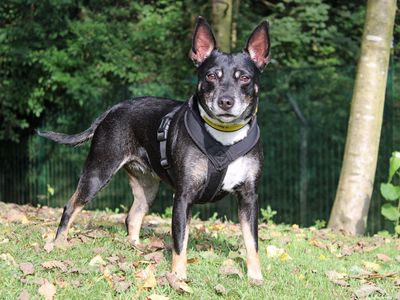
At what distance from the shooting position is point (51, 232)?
6902 mm

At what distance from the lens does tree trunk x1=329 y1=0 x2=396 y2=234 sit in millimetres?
9164

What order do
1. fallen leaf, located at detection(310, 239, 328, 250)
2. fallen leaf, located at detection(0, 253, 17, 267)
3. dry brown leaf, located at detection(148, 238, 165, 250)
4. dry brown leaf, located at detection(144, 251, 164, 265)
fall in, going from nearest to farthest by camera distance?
fallen leaf, located at detection(0, 253, 17, 267), dry brown leaf, located at detection(144, 251, 164, 265), dry brown leaf, located at detection(148, 238, 165, 250), fallen leaf, located at detection(310, 239, 328, 250)

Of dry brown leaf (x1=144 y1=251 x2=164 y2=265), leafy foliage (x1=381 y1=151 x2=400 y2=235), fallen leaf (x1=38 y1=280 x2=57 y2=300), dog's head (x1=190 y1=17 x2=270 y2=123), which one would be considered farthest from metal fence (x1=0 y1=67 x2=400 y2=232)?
fallen leaf (x1=38 y1=280 x2=57 y2=300)

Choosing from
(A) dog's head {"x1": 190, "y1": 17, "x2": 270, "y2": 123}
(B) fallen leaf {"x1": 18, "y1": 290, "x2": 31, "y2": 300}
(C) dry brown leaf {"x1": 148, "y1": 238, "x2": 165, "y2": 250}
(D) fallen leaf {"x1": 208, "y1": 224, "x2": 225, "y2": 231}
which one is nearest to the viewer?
(B) fallen leaf {"x1": 18, "y1": 290, "x2": 31, "y2": 300}

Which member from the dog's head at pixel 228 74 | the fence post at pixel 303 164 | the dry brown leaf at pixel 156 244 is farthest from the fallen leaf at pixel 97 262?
the fence post at pixel 303 164

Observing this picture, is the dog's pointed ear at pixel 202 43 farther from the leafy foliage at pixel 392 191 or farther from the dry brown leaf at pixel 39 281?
the leafy foliage at pixel 392 191

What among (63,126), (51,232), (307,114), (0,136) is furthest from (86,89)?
(51,232)

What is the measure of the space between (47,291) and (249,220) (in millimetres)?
1683

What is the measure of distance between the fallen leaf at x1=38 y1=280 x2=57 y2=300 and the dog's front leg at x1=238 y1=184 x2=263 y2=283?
1.54 metres

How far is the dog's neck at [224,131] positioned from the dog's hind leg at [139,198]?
1.60 m

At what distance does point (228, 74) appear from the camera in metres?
5.33

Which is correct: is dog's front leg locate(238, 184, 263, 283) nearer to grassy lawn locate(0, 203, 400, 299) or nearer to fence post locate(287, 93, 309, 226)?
grassy lawn locate(0, 203, 400, 299)

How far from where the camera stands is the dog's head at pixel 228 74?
5.20 m

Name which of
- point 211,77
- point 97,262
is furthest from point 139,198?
point 211,77
